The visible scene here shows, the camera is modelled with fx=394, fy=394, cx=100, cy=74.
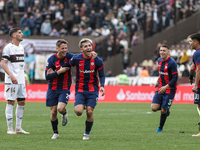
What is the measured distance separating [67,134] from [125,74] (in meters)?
15.9

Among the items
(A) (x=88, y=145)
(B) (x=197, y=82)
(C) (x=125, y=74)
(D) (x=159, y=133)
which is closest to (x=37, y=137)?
(A) (x=88, y=145)

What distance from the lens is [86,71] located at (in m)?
8.16

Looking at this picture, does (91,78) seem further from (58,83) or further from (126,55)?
(126,55)

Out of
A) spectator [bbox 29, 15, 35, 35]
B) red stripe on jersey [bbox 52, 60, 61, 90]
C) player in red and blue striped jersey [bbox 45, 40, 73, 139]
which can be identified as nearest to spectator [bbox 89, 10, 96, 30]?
spectator [bbox 29, 15, 35, 35]

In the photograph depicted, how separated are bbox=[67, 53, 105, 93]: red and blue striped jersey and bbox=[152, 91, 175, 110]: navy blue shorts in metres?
2.26

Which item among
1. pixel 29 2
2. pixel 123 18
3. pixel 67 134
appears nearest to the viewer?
pixel 67 134

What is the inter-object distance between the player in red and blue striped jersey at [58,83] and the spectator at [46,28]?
19.3 metres

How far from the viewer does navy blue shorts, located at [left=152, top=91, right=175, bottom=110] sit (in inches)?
384

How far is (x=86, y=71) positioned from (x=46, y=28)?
1994 centimetres

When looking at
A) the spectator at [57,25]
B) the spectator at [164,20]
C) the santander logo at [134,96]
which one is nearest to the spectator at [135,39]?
the spectator at [164,20]

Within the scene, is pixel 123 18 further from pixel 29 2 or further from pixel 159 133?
pixel 159 133

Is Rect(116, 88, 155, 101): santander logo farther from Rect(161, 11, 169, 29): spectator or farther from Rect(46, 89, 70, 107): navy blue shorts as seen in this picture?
Rect(46, 89, 70, 107): navy blue shorts

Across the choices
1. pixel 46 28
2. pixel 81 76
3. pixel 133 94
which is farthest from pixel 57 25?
pixel 81 76

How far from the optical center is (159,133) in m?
9.21
